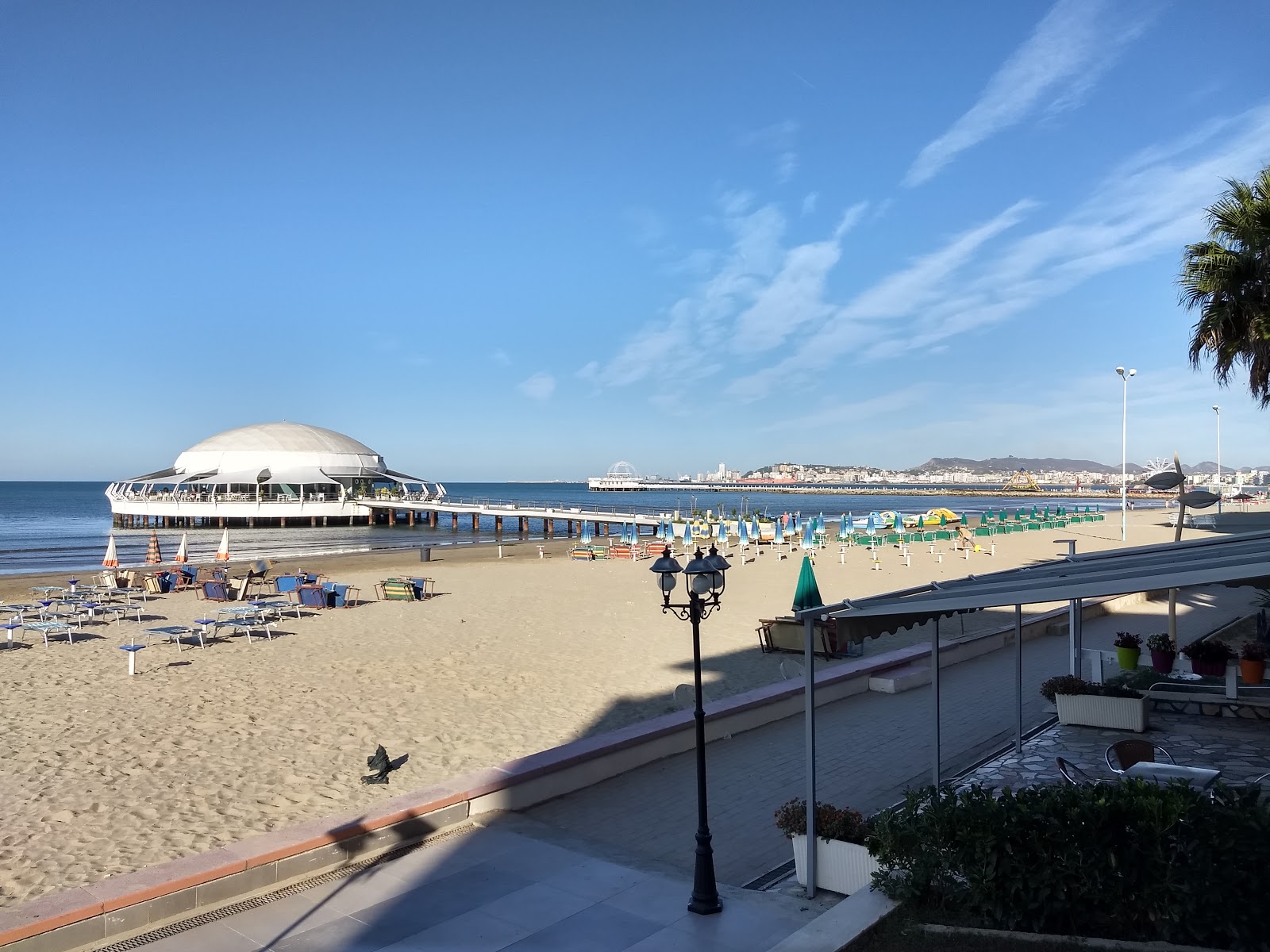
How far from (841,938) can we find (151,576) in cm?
2213

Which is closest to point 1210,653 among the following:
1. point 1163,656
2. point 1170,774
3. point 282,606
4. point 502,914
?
point 1163,656

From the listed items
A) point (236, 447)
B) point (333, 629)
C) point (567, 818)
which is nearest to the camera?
point (567, 818)

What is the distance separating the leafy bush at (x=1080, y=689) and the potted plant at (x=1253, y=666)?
56.5 inches

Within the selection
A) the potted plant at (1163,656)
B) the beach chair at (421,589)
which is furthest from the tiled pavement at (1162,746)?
the beach chair at (421,589)

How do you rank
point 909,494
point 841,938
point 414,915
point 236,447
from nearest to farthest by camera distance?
point 841,938 < point 414,915 < point 236,447 < point 909,494

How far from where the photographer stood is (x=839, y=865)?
16.2ft

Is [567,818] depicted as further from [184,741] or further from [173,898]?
[184,741]

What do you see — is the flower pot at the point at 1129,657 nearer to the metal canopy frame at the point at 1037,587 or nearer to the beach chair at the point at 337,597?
the metal canopy frame at the point at 1037,587

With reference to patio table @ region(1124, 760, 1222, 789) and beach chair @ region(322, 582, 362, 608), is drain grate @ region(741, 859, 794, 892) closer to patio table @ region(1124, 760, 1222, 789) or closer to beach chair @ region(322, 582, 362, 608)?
patio table @ region(1124, 760, 1222, 789)

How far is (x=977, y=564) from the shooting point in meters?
27.5

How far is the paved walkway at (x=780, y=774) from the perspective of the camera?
6.20m

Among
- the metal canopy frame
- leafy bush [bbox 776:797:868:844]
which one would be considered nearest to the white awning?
the metal canopy frame

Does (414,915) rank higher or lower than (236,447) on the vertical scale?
lower

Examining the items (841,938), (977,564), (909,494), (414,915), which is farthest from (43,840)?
(909,494)
